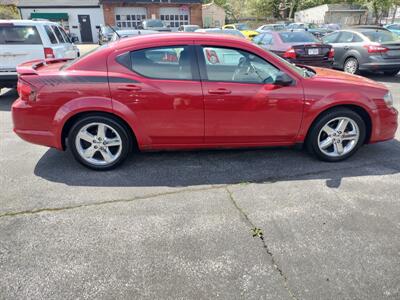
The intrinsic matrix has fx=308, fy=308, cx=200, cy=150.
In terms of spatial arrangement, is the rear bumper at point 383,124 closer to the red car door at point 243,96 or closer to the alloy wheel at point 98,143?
the red car door at point 243,96

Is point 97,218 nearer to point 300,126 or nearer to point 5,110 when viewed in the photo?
point 300,126

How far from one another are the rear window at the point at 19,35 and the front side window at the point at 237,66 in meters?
5.43

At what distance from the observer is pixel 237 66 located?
3.70 meters

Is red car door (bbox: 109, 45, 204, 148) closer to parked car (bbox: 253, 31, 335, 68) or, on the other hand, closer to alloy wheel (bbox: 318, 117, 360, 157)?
alloy wheel (bbox: 318, 117, 360, 157)

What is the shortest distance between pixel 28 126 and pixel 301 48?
7.74 metres

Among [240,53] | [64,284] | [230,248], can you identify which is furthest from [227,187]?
[64,284]

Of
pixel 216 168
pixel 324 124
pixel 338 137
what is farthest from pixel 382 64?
pixel 216 168

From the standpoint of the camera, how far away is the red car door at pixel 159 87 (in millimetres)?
3500

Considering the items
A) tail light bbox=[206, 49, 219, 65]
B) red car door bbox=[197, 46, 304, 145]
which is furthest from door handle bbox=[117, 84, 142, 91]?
tail light bbox=[206, 49, 219, 65]

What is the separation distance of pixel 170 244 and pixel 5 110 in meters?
6.04

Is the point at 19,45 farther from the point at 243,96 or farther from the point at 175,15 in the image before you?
the point at 175,15

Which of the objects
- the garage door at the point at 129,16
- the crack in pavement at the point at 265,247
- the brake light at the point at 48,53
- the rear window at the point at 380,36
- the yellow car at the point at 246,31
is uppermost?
the garage door at the point at 129,16

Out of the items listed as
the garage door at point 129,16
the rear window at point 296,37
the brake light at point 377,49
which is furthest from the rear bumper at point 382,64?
the garage door at point 129,16

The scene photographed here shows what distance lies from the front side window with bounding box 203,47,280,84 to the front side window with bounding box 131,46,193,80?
246 millimetres
